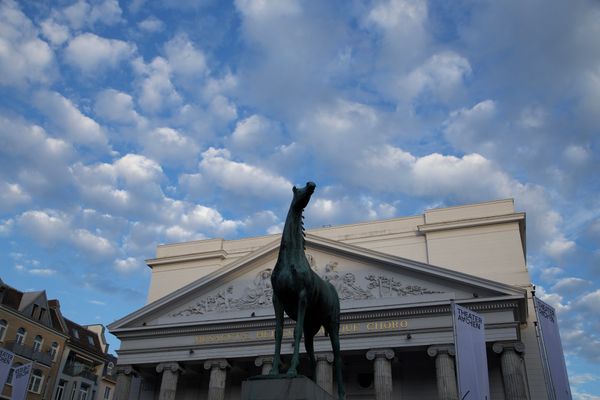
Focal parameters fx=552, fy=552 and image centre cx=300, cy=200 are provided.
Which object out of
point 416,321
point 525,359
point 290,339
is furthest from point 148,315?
point 525,359

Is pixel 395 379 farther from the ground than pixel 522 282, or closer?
closer

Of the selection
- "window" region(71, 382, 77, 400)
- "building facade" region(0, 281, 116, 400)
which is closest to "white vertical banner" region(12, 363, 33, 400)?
"building facade" region(0, 281, 116, 400)

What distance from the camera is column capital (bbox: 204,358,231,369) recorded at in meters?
33.3

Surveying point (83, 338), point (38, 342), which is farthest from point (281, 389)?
point (83, 338)

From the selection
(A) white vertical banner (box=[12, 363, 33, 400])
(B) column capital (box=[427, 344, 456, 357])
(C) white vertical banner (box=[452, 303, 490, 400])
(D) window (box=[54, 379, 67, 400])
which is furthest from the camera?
(D) window (box=[54, 379, 67, 400])

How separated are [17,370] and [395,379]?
2115cm

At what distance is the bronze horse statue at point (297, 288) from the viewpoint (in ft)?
34.6

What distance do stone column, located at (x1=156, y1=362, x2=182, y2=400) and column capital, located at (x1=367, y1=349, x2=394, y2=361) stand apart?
12272mm

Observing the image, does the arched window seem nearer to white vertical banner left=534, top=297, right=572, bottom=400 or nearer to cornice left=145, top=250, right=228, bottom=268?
cornice left=145, top=250, right=228, bottom=268

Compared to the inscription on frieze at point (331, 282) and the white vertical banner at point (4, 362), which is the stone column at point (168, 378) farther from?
the white vertical banner at point (4, 362)

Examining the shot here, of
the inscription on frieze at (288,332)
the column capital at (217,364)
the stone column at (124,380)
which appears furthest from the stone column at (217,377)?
the stone column at (124,380)

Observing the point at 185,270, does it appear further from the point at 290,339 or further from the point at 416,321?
the point at 416,321

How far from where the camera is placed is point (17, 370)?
29.7 metres

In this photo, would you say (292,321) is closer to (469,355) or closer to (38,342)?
(469,355)
